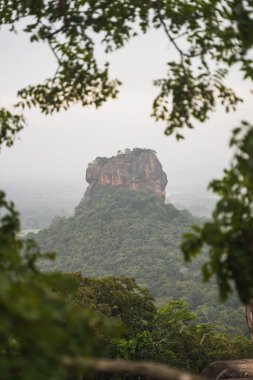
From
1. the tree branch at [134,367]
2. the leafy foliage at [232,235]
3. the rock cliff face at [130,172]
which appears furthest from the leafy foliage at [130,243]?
the tree branch at [134,367]

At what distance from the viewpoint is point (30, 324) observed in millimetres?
1680

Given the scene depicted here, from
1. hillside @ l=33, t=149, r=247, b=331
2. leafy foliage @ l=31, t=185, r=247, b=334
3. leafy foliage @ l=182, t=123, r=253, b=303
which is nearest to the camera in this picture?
leafy foliage @ l=182, t=123, r=253, b=303

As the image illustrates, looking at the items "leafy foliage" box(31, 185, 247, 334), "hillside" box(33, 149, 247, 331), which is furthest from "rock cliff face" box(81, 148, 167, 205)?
"leafy foliage" box(31, 185, 247, 334)

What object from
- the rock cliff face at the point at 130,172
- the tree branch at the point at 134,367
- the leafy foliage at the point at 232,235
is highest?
the rock cliff face at the point at 130,172

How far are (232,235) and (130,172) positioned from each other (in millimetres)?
87857

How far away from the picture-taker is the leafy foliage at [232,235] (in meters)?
2.30

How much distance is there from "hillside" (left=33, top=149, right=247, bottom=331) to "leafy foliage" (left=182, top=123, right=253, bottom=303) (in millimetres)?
51982

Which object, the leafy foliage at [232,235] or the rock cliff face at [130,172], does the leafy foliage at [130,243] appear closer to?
the rock cliff face at [130,172]

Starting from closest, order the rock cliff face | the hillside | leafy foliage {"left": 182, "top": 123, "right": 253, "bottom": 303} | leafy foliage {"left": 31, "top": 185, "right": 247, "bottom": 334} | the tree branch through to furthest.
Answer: the tree branch < leafy foliage {"left": 182, "top": 123, "right": 253, "bottom": 303} < leafy foliage {"left": 31, "top": 185, "right": 247, "bottom": 334} < the hillside < the rock cliff face

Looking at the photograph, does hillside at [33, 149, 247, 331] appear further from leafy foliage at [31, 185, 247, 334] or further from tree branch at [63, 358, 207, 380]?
tree branch at [63, 358, 207, 380]

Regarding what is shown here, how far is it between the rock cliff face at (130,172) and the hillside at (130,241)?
406 millimetres

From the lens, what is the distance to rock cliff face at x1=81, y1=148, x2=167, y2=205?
8875 cm

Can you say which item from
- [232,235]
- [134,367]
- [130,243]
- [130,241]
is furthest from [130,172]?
[134,367]

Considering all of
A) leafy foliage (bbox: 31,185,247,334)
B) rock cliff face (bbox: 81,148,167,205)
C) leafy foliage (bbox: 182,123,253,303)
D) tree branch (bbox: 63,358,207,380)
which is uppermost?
rock cliff face (bbox: 81,148,167,205)
